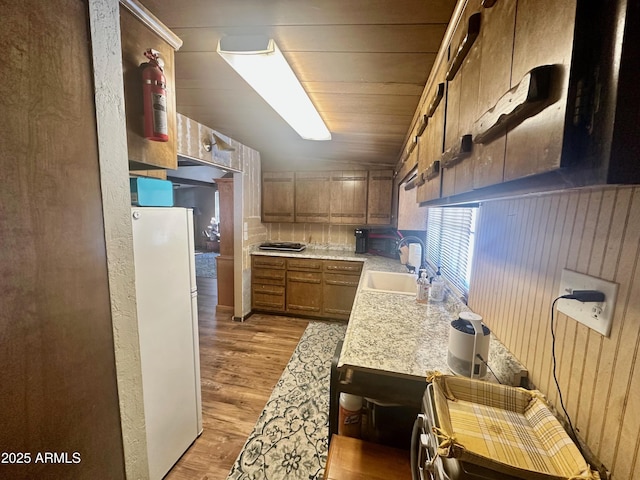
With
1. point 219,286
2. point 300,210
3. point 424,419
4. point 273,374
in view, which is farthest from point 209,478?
point 300,210

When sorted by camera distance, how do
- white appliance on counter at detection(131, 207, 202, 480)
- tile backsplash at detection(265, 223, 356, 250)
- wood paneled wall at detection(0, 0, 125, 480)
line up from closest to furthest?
wood paneled wall at detection(0, 0, 125, 480), white appliance on counter at detection(131, 207, 202, 480), tile backsplash at detection(265, 223, 356, 250)

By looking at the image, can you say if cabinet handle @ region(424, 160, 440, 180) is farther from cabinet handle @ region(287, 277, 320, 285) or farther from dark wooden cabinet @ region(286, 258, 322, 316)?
cabinet handle @ region(287, 277, 320, 285)

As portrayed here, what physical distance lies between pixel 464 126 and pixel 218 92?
5.31 feet

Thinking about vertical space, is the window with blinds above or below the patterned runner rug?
above

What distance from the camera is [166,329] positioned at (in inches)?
55.1

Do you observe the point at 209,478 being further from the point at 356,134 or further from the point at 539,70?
the point at 356,134

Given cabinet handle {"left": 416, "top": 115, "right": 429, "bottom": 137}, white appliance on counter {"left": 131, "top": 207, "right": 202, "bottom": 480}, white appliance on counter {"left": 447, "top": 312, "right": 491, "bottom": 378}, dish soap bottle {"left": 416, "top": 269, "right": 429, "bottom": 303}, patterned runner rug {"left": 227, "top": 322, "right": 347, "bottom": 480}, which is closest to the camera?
white appliance on counter {"left": 447, "top": 312, "right": 491, "bottom": 378}

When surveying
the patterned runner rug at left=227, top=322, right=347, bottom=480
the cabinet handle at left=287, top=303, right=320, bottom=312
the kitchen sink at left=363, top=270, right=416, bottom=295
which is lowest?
the patterned runner rug at left=227, top=322, right=347, bottom=480

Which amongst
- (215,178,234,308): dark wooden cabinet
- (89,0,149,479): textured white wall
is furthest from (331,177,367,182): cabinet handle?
(89,0,149,479): textured white wall

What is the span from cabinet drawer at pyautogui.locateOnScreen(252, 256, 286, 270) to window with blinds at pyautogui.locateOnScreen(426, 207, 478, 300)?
6.34ft

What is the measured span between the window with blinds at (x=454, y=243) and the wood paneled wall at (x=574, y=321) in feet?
1.87

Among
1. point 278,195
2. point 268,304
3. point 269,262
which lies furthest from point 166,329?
point 278,195

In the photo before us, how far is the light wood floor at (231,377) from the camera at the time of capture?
156cm

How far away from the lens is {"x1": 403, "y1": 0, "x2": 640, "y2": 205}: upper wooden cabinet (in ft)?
1.01
